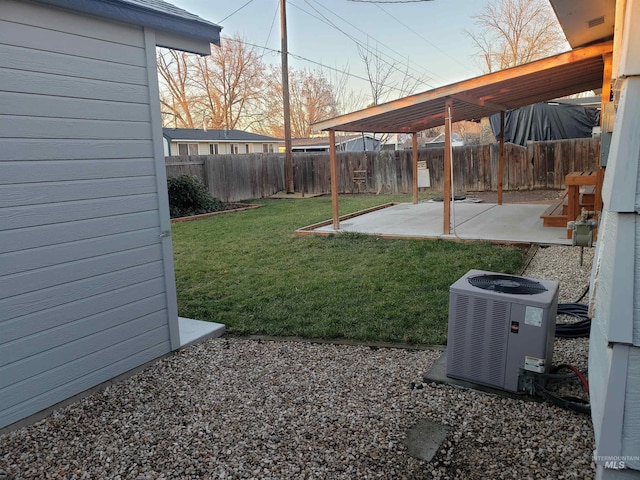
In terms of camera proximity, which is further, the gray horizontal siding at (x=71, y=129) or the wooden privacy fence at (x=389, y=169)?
the wooden privacy fence at (x=389, y=169)

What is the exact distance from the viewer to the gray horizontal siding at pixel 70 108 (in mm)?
A: 2396

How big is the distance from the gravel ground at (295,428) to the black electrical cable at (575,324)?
5.5 inches

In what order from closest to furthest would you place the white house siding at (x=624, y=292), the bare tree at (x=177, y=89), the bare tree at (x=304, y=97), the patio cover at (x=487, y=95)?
the white house siding at (x=624, y=292) < the patio cover at (x=487, y=95) < the bare tree at (x=177, y=89) < the bare tree at (x=304, y=97)

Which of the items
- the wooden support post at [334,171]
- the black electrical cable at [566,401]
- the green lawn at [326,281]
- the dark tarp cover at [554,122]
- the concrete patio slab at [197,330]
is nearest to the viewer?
the black electrical cable at [566,401]

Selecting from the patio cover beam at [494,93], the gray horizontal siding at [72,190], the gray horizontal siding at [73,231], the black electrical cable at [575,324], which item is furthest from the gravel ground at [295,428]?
the patio cover beam at [494,93]

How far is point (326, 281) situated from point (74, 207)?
9.36ft

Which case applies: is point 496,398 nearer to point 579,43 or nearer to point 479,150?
point 579,43

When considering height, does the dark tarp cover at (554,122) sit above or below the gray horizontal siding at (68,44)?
above

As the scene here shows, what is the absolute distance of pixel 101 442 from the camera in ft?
7.55

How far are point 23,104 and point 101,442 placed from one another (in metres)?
1.77

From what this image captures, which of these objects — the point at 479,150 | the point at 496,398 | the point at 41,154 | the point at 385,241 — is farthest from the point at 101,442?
the point at 479,150

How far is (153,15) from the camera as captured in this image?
292 cm

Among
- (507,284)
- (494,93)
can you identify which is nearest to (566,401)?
(507,284)

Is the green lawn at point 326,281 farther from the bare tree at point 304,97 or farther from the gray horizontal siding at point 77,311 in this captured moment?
the bare tree at point 304,97
